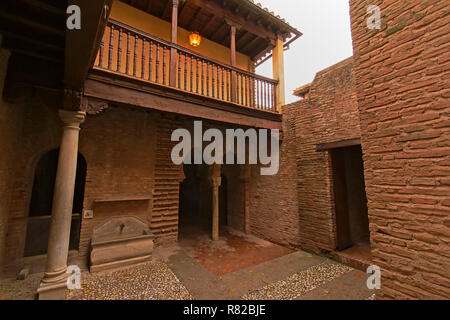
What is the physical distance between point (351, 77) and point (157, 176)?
600cm

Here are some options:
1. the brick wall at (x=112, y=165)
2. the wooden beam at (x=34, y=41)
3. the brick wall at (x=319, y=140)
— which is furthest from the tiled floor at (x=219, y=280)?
the wooden beam at (x=34, y=41)

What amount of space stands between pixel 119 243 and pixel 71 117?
2925mm

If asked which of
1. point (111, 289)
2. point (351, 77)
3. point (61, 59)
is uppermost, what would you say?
point (351, 77)

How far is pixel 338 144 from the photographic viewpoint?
501cm

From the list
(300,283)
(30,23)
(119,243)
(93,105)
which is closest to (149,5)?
(93,105)

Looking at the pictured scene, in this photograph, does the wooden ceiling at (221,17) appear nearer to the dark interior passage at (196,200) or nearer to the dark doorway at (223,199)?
the dark interior passage at (196,200)

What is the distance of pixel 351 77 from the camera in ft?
15.8

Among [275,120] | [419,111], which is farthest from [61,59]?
[275,120]

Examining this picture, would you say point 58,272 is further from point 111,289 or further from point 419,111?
point 419,111

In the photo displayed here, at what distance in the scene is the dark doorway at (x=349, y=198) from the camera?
5.27 m

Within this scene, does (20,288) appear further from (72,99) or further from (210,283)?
(72,99)

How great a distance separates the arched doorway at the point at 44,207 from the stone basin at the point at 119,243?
2.34 feet

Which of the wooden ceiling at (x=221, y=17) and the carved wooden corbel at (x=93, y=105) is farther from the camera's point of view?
the wooden ceiling at (x=221, y=17)
